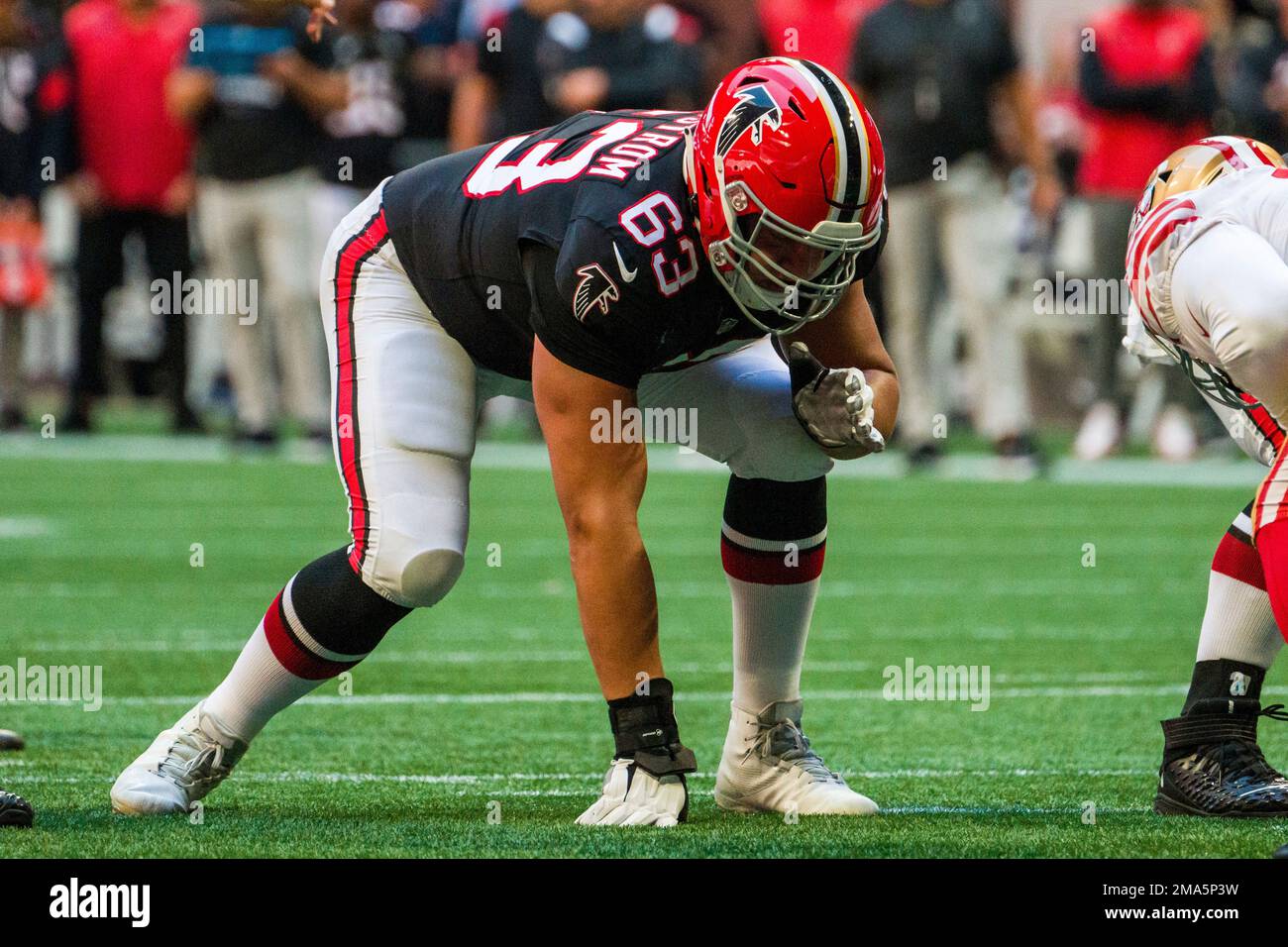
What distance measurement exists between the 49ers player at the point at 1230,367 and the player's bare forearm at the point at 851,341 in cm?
50

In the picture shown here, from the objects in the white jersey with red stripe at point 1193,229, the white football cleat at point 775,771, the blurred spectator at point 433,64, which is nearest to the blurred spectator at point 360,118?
the blurred spectator at point 433,64

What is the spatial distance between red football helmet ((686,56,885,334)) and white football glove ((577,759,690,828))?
88 centimetres

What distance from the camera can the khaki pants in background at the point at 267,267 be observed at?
495 inches

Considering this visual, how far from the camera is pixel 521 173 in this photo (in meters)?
4.52

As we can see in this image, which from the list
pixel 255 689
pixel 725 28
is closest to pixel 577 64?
pixel 725 28

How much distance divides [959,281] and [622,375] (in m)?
7.73

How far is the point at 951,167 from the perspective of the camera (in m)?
11.6

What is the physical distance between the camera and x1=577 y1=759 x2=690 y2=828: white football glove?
4.22 metres

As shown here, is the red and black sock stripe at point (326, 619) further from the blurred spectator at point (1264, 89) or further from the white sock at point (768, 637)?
the blurred spectator at point (1264, 89)

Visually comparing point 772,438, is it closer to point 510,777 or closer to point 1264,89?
point 510,777
